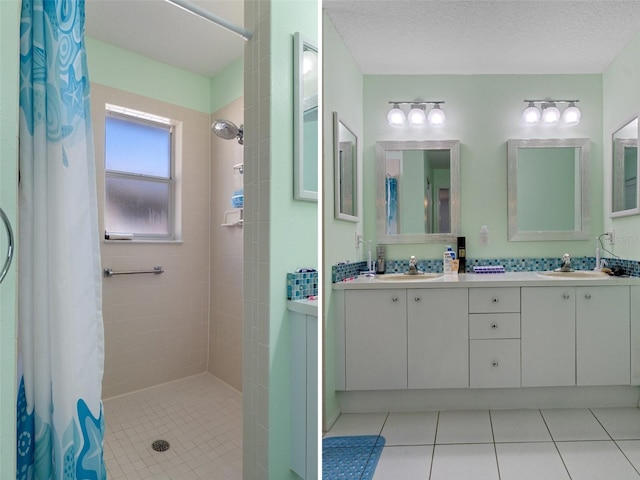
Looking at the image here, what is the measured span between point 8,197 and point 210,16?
780mm

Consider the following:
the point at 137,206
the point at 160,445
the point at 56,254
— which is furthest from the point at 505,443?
the point at 137,206

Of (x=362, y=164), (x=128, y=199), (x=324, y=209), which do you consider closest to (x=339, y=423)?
(x=324, y=209)

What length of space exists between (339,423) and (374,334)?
0.28 metres

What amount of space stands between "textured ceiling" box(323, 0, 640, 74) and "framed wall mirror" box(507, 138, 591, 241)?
0.19 m

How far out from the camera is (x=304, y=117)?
1.25 metres

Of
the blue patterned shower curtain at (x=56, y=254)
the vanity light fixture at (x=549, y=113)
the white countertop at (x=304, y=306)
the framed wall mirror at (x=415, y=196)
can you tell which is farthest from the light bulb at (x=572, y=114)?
the blue patterned shower curtain at (x=56, y=254)

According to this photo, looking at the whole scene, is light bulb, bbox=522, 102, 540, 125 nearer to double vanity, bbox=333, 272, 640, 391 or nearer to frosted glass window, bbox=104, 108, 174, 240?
double vanity, bbox=333, 272, 640, 391

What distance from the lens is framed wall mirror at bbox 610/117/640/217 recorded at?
2.92 feet

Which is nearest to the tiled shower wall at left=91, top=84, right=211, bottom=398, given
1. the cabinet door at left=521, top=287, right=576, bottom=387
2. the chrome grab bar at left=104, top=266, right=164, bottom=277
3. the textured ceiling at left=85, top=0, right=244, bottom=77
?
the chrome grab bar at left=104, top=266, right=164, bottom=277

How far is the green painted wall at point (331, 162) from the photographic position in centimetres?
88

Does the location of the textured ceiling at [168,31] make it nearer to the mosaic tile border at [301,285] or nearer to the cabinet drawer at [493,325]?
the mosaic tile border at [301,285]

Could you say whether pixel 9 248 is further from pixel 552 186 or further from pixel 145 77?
pixel 145 77

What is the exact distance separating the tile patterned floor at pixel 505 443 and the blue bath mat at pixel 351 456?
0.06 ft

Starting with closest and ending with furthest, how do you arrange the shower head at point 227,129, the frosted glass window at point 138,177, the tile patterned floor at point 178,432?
the tile patterned floor at point 178,432 < the shower head at point 227,129 < the frosted glass window at point 138,177
